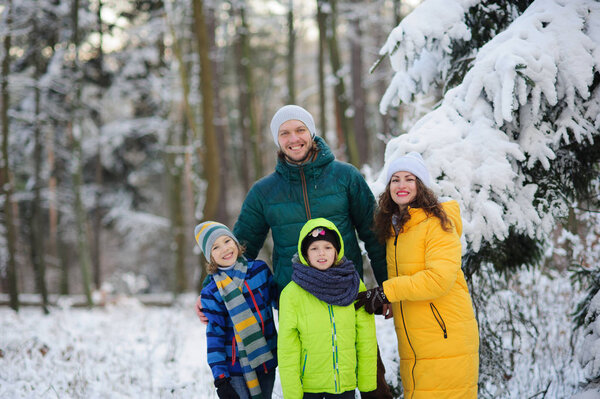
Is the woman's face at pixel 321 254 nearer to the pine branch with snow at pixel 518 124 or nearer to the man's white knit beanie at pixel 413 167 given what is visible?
the man's white knit beanie at pixel 413 167

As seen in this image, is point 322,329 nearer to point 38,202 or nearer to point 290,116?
point 290,116

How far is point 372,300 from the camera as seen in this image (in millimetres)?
2641

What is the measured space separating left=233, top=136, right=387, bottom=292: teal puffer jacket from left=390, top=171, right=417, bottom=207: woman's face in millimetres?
268

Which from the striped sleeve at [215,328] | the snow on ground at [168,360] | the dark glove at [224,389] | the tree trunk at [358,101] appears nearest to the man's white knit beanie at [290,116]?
the striped sleeve at [215,328]

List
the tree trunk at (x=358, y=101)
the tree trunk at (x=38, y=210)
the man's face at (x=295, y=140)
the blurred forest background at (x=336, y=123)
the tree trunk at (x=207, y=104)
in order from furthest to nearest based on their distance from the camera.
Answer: the tree trunk at (x=358, y=101) < the tree trunk at (x=38, y=210) < the tree trunk at (x=207, y=104) < the blurred forest background at (x=336, y=123) < the man's face at (x=295, y=140)

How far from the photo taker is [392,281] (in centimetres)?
263

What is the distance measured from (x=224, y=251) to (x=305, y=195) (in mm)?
659

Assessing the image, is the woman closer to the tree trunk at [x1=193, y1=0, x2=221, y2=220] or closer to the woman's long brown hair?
the woman's long brown hair

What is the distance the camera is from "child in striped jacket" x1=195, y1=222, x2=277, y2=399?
2816 millimetres

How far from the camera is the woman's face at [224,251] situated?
2.88 m

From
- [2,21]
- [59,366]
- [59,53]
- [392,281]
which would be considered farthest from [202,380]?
[59,53]

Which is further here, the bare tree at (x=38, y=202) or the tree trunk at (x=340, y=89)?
the bare tree at (x=38, y=202)

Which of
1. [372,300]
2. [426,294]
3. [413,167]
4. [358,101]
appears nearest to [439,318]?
[426,294]

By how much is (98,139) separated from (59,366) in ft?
31.8
